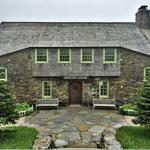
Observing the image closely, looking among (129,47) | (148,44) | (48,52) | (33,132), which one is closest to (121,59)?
(129,47)

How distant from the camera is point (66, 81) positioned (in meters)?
25.6

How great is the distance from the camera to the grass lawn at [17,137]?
49.0ft

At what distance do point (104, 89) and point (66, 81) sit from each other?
11.8ft

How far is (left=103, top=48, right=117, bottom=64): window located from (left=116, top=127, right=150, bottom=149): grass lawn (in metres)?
8.67

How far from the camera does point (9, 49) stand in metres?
25.6

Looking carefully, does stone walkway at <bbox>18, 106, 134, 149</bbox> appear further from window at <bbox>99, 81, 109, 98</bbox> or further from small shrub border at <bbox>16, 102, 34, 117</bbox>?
window at <bbox>99, 81, 109, 98</bbox>

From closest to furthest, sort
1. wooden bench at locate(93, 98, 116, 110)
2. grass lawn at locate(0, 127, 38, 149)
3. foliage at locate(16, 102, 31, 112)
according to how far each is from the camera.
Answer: grass lawn at locate(0, 127, 38, 149), foliage at locate(16, 102, 31, 112), wooden bench at locate(93, 98, 116, 110)

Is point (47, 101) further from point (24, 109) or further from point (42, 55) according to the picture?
point (42, 55)

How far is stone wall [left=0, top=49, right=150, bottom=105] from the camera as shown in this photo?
25.2 metres

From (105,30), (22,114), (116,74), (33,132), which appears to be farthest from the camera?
(105,30)

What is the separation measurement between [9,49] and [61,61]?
194 inches

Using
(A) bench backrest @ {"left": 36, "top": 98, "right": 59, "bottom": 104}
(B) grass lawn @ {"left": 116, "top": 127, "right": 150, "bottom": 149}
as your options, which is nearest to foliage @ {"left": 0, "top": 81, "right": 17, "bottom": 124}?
(B) grass lawn @ {"left": 116, "top": 127, "right": 150, "bottom": 149}

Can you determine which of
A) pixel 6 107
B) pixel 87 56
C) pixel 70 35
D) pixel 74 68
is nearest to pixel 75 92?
pixel 74 68

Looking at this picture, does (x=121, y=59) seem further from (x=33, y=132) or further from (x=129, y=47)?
(x=33, y=132)
